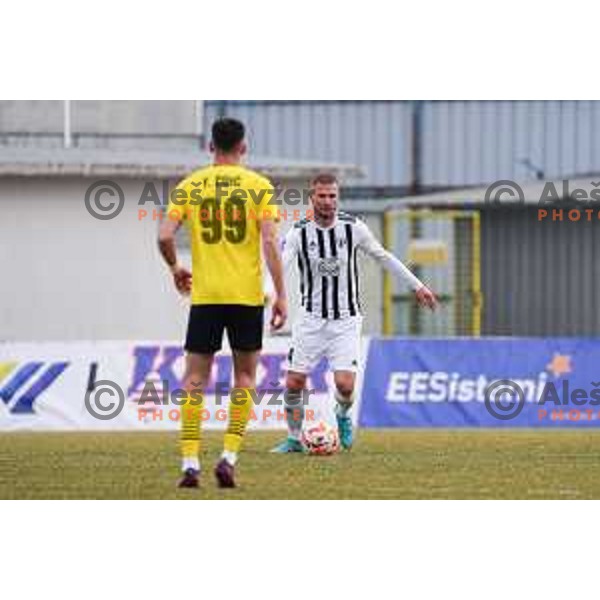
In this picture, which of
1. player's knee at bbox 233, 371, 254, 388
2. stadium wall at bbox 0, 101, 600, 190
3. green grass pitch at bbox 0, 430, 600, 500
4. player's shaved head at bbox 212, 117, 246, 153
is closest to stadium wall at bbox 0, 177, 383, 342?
stadium wall at bbox 0, 101, 600, 190

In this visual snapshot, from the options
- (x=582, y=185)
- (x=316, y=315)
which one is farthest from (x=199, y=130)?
(x=316, y=315)

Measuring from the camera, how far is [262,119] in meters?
36.3

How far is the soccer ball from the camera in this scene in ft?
49.7

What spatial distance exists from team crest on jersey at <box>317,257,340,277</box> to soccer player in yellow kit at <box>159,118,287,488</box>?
144 inches

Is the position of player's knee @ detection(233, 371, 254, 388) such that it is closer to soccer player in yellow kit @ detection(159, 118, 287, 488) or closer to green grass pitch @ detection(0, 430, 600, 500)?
soccer player in yellow kit @ detection(159, 118, 287, 488)

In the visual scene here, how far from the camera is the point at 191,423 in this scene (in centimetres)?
1186

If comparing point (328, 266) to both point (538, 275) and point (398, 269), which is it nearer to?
point (398, 269)

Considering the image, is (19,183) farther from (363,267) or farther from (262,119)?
(262,119)

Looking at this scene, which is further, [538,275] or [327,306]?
[538,275]

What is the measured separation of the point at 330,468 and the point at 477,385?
7.53 meters

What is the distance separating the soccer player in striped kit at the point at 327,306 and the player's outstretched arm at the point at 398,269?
11 mm

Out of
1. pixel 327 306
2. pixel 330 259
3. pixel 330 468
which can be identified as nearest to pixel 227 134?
pixel 330 468

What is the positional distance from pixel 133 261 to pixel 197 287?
15.4 m

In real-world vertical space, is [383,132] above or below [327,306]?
above
